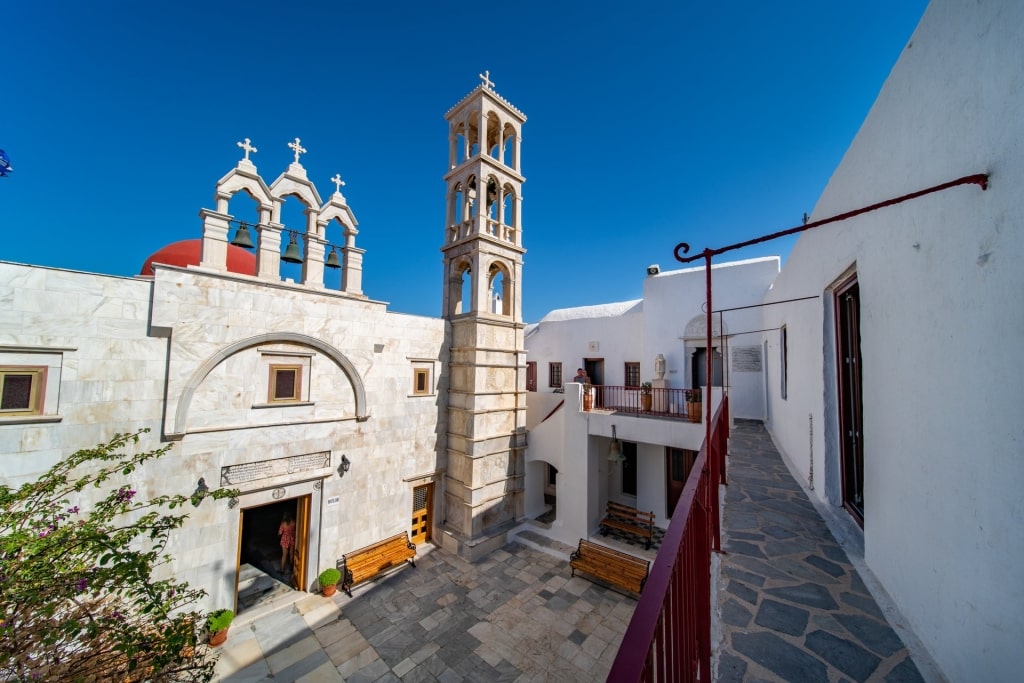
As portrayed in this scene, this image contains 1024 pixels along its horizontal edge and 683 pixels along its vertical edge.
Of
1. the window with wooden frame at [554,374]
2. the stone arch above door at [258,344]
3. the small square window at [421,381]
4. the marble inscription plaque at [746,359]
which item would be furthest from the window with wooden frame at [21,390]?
the marble inscription plaque at [746,359]

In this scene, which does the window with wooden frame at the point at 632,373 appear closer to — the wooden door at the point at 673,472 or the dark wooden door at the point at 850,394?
the wooden door at the point at 673,472

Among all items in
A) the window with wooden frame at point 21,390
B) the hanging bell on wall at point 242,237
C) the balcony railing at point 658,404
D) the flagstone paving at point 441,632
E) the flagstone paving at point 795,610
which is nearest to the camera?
the flagstone paving at point 795,610

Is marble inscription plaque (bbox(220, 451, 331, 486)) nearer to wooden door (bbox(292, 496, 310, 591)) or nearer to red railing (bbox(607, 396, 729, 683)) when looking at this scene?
wooden door (bbox(292, 496, 310, 591))

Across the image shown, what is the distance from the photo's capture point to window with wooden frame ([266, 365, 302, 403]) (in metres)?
7.78

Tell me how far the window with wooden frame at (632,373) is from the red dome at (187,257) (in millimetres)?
12978

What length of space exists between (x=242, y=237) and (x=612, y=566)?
10.6 metres

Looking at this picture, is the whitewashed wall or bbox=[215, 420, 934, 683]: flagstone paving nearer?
bbox=[215, 420, 934, 683]: flagstone paving

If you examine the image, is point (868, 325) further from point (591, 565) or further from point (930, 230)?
point (591, 565)

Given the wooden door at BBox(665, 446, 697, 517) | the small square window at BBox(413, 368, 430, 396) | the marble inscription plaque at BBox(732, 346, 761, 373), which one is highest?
the marble inscription plaque at BBox(732, 346, 761, 373)

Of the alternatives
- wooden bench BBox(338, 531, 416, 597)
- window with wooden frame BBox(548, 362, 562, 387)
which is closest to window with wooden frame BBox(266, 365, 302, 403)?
wooden bench BBox(338, 531, 416, 597)

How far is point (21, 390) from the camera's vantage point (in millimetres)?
5441

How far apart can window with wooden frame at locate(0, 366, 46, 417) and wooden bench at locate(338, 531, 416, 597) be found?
5964mm

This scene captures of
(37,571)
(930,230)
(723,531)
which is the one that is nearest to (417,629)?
(37,571)

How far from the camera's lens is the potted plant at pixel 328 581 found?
314 inches
